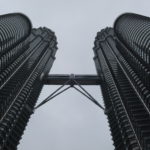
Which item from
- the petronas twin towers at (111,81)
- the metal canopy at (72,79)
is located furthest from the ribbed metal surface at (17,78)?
the metal canopy at (72,79)

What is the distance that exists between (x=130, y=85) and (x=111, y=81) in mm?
6261

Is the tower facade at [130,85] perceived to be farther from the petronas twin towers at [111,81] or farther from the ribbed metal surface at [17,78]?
the ribbed metal surface at [17,78]

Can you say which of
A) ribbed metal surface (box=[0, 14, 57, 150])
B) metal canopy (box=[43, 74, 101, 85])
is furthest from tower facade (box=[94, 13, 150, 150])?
ribbed metal surface (box=[0, 14, 57, 150])

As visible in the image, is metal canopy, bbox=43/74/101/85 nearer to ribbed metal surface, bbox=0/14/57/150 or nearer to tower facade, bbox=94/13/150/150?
ribbed metal surface, bbox=0/14/57/150

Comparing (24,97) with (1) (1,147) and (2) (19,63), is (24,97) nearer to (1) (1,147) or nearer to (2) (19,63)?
(2) (19,63)

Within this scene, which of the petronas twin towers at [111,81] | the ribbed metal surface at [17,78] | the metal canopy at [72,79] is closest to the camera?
Result: the petronas twin towers at [111,81]

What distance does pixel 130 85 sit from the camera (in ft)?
224

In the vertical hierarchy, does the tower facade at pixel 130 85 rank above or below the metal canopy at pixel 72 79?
above

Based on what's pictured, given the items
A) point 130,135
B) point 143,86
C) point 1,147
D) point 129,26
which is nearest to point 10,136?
point 1,147

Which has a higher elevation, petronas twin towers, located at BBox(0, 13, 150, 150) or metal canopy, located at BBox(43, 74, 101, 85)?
petronas twin towers, located at BBox(0, 13, 150, 150)

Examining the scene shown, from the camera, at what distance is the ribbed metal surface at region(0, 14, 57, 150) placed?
54.7m

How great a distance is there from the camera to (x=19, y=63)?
76438mm

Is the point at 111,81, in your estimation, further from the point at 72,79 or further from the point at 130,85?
the point at 72,79

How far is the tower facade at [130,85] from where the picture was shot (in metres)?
52.8
